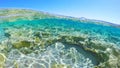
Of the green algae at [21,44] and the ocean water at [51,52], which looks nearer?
the ocean water at [51,52]

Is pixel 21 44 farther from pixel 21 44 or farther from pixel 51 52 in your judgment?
pixel 51 52

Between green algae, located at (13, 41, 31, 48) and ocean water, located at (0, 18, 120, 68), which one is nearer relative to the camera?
ocean water, located at (0, 18, 120, 68)

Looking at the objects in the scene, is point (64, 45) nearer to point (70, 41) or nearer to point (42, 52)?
point (70, 41)

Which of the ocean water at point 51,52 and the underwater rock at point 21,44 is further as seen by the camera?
the underwater rock at point 21,44

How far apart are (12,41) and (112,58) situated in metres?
4.48

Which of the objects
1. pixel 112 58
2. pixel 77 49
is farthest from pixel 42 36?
pixel 112 58

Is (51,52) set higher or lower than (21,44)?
lower

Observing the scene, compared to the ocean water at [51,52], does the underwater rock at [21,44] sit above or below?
above

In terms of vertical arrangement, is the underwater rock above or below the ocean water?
above

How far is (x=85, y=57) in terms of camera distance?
8414 mm

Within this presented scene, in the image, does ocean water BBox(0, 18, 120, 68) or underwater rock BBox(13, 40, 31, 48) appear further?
underwater rock BBox(13, 40, 31, 48)

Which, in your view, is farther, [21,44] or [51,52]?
[21,44]

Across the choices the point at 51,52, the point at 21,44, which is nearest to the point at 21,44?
the point at 21,44

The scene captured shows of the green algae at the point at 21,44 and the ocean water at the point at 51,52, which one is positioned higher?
the green algae at the point at 21,44
